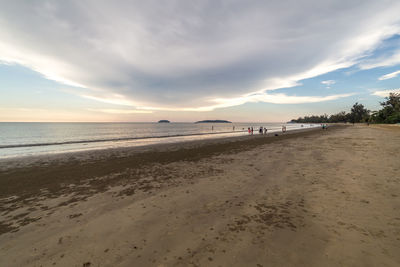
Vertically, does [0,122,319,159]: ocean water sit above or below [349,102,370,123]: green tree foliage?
below

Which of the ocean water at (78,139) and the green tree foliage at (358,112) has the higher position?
the green tree foliage at (358,112)

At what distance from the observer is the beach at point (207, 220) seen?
3.08 m

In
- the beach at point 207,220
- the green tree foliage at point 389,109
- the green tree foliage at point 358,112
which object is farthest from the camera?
the green tree foliage at point 358,112

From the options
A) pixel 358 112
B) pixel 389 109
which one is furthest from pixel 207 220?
pixel 358 112

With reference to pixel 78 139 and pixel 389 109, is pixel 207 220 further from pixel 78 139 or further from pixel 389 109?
pixel 389 109

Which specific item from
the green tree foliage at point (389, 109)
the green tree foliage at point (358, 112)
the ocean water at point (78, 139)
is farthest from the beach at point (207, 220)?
the green tree foliage at point (358, 112)

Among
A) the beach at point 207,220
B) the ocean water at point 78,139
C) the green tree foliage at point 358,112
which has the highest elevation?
the green tree foliage at point 358,112

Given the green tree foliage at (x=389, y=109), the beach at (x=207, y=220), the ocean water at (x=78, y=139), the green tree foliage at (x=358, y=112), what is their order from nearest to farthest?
the beach at (x=207, y=220)
the ocean water at (x=78, y=139)
the green tree foliage at (x=389, y=109)
the green tree foliage at (x=358, y=112)

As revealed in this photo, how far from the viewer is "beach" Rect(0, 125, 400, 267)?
3084 mm

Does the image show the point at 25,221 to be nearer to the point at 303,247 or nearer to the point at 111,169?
the point at 111,169

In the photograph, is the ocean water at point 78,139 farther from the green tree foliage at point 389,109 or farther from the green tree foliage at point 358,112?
the green tree foliage at point 358,112

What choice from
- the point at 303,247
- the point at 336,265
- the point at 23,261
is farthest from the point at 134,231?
the point at 336,265

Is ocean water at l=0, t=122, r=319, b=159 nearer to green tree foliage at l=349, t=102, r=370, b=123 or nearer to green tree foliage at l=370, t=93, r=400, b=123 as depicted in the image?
green tree foliage at l=370, t=93, r=400, b=123

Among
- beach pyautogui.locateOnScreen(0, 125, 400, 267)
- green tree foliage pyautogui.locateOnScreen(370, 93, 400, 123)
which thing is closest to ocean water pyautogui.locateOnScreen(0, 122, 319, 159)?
beach pyautogui.locateOnScreen(0, 125, 400, 267)
